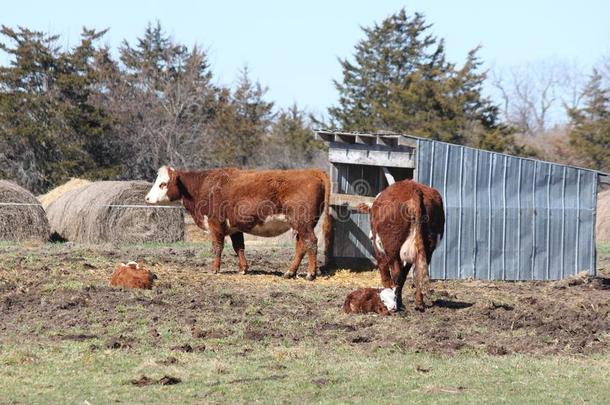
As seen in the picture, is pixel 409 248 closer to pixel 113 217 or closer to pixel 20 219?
pixel 113 217

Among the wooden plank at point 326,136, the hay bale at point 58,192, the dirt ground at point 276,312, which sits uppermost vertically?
the wooden plank at point 326,136

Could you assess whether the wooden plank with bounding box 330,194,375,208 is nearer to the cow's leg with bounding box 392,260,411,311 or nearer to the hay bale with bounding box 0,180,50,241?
the cow's leg with bounding box 392,260,411,311

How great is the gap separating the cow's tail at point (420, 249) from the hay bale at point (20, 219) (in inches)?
487

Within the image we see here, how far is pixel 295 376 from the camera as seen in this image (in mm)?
8352

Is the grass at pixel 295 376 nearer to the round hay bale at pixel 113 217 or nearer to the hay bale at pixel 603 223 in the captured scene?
the round hay bale at pixel 113 217

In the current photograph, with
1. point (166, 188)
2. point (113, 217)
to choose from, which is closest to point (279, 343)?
point (166, 188)

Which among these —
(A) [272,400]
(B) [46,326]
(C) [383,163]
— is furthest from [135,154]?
(A) [272,400]

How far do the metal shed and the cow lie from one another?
4.55m

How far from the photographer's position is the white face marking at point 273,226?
635 inches

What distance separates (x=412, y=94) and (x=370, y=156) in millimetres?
26812

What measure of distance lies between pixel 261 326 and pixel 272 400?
124 inches

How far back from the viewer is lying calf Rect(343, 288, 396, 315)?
1145cm

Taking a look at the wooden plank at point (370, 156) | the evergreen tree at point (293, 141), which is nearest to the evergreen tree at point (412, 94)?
the evergreen tree at point (293, 141)

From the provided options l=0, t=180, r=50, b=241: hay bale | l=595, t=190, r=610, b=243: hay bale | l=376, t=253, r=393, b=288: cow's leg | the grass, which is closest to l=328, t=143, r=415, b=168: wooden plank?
l=376, t=253, r=393, b=288: cow's leg
